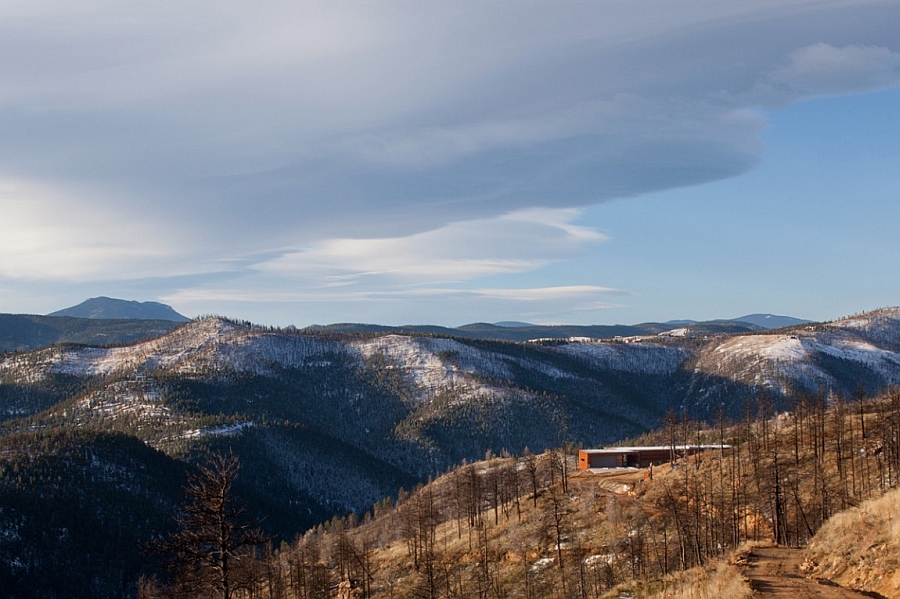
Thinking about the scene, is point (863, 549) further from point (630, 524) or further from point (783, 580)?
point (630, 524)

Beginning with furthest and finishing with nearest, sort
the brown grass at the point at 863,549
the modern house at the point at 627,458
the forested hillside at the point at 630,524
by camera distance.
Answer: the modern house at the point at 627,458, the forested hillside at the point at 630,524, the brown grass at the point at 863,549

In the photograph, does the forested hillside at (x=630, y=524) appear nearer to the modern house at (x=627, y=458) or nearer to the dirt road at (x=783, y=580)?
the modern house at (x=627, y=458)

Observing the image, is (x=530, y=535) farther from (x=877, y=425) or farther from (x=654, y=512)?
(x=877, y=425)

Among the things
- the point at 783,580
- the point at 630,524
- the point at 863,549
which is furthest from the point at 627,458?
the point at 783,580

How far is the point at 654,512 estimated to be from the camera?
376ft

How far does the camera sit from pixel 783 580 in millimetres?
41031

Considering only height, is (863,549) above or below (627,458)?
above

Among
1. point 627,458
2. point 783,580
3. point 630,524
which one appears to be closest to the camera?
point 783,580

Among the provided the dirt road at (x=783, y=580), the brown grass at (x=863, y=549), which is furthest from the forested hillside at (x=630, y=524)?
the brown grass at (x=863, y=549)

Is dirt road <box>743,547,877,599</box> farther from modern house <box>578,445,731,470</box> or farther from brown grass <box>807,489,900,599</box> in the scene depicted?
modern house <box>578,445,731,470</box>

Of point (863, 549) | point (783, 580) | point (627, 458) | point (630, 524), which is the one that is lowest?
point (627, 458)

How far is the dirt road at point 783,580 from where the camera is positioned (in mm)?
36938

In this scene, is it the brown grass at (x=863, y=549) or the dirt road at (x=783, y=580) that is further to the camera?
the brown grass at (x=863, y=549)

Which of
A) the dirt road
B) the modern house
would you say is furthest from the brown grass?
the modern house
